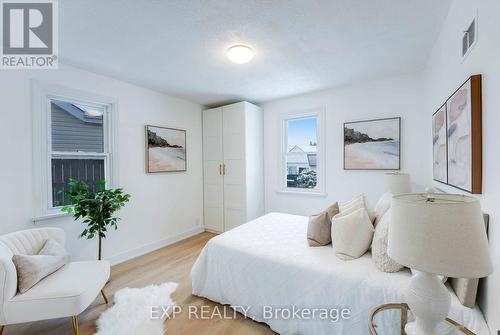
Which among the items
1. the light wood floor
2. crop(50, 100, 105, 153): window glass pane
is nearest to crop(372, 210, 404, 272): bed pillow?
the light wood floor

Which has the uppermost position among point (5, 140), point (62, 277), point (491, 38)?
point (491, 38)

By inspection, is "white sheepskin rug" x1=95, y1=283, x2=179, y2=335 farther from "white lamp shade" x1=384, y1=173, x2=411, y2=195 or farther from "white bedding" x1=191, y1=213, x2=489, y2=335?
"white lamp shade" x1=384, y1=173, x2=411, y2=195

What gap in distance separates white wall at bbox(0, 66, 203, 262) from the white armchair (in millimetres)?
745

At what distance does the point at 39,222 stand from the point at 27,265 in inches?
40.1

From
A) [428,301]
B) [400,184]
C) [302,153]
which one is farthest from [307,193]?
[428,301]

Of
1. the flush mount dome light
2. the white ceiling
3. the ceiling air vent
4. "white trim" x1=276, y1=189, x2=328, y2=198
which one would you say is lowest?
"white trim" x1=276, y1=189, x2=328, y2=198

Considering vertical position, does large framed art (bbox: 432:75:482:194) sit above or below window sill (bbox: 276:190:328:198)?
above

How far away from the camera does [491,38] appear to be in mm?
1063

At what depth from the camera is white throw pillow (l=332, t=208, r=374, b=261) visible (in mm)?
1731

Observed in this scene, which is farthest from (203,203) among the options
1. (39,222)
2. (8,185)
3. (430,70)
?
(430,70)

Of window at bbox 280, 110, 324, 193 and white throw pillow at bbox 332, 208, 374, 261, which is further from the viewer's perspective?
window at bbox 280, 110, 324, 193

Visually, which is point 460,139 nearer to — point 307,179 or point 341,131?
point 341,131

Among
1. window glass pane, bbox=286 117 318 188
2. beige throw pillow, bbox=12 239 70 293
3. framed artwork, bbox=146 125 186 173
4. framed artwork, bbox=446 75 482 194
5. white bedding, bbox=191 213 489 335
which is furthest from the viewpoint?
window glass pane, bbox=286 117 318 188

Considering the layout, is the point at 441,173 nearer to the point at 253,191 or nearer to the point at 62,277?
the point at 253,191
